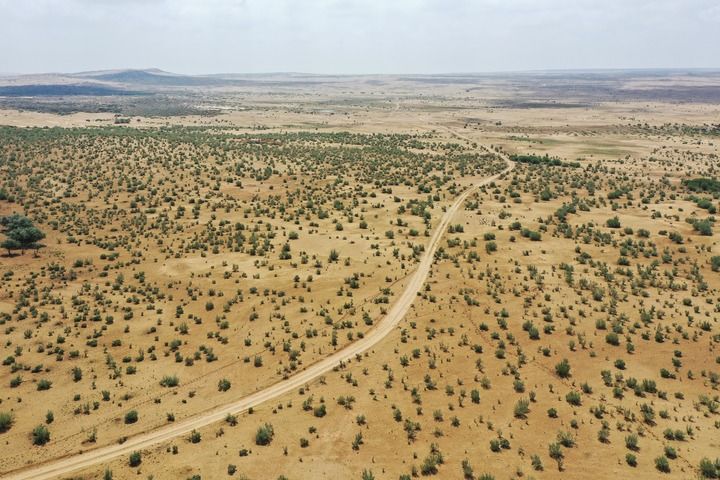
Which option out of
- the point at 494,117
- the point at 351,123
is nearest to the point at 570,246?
the point at 351,123

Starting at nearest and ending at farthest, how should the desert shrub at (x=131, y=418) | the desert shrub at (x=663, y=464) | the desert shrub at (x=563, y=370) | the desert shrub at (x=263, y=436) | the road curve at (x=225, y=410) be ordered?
the desert shrub at (x=663, y=464), the road curve at (x=225, y=410), the desert shrub at (x=263, y=436), the desert shrub at (x=131, y=418), the desert shrub at (x=563, y=370)

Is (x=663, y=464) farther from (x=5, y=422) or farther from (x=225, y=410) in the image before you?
(x=5, y=422)

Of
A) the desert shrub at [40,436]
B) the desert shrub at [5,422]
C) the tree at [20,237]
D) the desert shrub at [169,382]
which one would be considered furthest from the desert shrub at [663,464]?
the tree at [20,237]

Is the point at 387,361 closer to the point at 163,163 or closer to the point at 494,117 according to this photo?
the point at 163,163

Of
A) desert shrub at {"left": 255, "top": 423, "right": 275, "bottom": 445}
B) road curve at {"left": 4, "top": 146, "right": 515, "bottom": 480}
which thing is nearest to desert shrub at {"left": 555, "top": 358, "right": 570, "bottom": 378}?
road curve at {"left": 4, "top": 146, "right": 515, "bottom": 480}

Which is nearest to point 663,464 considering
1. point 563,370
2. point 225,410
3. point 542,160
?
point 563,370

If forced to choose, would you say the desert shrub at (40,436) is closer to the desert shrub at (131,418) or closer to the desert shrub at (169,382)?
the desert shrub at (131,418)
